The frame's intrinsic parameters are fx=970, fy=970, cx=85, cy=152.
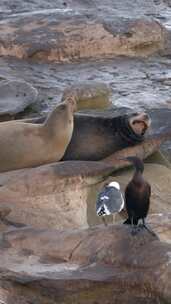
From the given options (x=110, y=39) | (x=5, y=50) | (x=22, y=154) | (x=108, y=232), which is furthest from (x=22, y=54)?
(x=108, y=232)

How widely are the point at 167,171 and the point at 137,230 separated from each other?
2810 millimetres

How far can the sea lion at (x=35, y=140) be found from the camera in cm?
848

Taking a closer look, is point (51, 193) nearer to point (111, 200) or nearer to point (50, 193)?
point (50, 193)

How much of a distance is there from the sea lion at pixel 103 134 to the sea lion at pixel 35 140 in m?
0.31

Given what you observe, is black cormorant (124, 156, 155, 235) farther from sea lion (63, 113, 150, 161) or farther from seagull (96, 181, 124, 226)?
sea lion (63, 113, 150, 161)

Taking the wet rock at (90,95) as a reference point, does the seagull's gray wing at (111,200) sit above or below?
above

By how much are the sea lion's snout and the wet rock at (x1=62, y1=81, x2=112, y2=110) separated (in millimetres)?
1322

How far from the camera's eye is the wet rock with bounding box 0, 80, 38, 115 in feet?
32.8

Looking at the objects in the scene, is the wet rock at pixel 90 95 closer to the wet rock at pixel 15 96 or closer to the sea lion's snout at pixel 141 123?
the wet rock at pixel 15 96

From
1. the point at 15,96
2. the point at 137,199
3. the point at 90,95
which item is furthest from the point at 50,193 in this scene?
the point at 90,95

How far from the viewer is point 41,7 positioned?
587 inches

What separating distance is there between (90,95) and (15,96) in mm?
855

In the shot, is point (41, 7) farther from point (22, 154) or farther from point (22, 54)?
point (22, 154)

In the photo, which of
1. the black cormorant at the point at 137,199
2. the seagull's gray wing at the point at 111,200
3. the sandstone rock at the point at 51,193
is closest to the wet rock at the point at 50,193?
the sandstone rock at the point at 51,193
